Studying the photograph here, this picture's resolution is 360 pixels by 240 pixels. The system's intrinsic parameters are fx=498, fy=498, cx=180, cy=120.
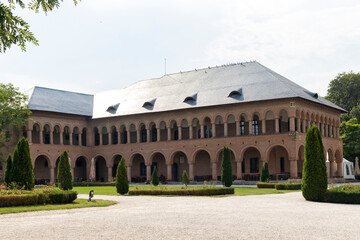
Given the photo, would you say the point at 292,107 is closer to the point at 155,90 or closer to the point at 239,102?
the point at 239,102

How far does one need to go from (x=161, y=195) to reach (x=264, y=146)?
18.3 m

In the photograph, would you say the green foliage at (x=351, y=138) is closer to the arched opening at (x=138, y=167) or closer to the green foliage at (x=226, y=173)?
the arched opening at (x=138, y=167)

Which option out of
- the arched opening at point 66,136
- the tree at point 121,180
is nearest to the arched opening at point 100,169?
the arched opening at point 66,136

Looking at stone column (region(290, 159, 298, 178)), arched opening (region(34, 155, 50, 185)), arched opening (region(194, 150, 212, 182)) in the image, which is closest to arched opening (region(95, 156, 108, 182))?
arched opening (region(34, 155, 50, 185))

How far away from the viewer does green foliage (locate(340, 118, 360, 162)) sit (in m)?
54.5

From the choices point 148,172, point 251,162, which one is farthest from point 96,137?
point 251,162

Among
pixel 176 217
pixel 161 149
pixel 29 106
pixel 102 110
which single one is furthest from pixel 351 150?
pixel 176 217

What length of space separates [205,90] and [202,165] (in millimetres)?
7405

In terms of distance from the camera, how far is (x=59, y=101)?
5181cm

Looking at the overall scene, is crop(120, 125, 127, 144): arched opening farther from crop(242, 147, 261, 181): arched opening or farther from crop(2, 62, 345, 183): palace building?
crop(242, 147, 261, 181): arched opening

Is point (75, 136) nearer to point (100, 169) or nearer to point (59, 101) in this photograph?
point (59, 101)

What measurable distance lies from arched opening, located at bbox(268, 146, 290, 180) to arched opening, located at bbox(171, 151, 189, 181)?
8960mm

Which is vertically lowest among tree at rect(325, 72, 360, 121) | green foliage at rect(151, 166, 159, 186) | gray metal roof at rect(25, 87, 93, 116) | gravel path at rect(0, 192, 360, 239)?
gravel path at rect(0, 192, 360, 239)

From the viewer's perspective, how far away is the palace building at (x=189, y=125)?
43.4m
